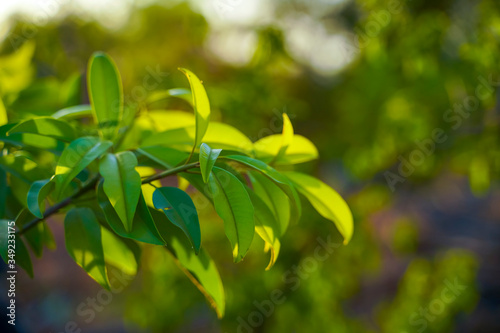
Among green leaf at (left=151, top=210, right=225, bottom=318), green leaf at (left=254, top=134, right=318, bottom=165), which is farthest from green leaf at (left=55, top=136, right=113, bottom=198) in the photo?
green leaf at (left=254, top=134, right=318, bottom=165)

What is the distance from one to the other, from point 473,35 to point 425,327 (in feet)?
3.95

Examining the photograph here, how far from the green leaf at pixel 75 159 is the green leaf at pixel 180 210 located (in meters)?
0.10

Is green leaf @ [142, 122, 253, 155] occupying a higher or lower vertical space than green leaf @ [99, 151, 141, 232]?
higher

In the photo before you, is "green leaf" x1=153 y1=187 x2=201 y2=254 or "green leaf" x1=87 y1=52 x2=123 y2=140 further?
"green leaf" x1=87 y1=52 x2=123 y2=140

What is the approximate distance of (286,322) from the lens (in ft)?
6.08

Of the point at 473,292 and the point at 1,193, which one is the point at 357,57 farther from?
the point at 1,193

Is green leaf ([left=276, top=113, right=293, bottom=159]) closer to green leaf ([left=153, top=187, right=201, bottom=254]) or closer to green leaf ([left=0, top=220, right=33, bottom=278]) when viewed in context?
green leaf ([left=153, top=187, right=201, bottom=254])

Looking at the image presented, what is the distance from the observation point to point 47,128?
0.65 meters

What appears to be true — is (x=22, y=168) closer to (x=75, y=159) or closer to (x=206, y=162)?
(x=75, y=159)

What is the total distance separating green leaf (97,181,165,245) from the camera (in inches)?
21.0

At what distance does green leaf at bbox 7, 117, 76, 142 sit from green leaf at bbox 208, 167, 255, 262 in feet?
0.87

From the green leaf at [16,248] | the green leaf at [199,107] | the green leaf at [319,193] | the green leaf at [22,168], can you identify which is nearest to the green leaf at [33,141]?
the green leaf at [22,168]

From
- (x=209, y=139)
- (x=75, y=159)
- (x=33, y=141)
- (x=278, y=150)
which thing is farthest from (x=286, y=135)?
(x=33, y=141)

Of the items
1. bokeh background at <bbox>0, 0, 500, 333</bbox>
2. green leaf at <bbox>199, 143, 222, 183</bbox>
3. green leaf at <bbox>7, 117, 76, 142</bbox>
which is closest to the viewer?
green leaf at <bbox>199, 143, 222, 183</bbox>
